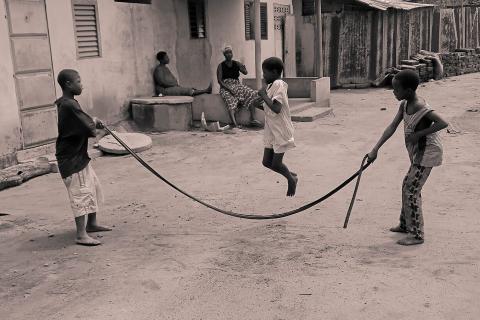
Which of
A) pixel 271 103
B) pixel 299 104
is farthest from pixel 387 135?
pixel 299 104

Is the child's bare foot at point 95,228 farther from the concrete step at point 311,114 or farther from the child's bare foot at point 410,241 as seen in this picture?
the concrete step at point 311,114

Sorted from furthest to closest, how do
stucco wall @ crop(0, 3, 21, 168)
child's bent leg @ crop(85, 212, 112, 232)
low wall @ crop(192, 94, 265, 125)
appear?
low wall @ crop(192, 94, 265, 125), stucco wall @ crop(0, 3, 21, 168), child's bent leg @ crop(85, 212, 112, 232)

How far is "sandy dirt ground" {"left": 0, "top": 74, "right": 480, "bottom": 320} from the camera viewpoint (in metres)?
3.53

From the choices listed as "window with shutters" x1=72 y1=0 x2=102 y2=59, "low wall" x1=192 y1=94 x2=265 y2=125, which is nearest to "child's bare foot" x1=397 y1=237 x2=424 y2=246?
"low wall" x1=192 y1=94 x2=265 y2=125

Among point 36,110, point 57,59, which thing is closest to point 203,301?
point 36,110

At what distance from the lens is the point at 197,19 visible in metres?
11.9

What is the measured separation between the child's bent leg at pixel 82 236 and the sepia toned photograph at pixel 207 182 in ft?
0.05

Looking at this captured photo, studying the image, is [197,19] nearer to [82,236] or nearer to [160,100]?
[160,100]

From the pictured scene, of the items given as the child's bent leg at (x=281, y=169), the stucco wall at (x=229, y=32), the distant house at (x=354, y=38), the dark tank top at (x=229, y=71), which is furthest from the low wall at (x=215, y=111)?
the distant house at (x=354, y=38)

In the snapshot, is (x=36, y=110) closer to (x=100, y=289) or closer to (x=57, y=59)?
(x=57, y=59)

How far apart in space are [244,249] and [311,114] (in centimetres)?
717

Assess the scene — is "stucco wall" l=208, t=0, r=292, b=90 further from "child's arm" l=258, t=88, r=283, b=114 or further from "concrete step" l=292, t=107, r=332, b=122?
"child's arm" l=258, t=88, r=283, b=114

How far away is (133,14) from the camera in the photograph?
10.2 metres

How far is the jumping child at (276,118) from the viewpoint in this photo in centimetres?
501
